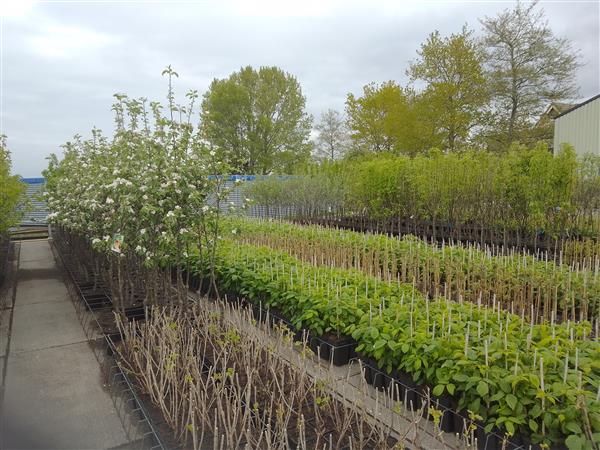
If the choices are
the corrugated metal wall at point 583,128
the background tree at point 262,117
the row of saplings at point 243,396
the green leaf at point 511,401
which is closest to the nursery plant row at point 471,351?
the green leaf at point 511,401

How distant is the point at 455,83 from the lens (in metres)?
20.9

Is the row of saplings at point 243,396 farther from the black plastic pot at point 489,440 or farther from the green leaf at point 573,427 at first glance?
the green leaf at point 573,427

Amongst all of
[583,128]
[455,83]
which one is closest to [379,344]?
[583,128]

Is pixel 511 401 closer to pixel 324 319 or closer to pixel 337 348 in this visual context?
pixel 337 348

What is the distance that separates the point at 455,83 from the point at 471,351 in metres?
20.7

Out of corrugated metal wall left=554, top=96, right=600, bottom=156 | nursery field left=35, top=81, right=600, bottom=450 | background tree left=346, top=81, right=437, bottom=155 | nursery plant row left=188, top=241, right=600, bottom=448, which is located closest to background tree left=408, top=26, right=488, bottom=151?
background tree left=346, top=81, right=437, bottom=155

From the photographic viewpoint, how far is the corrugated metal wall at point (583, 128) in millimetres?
15102

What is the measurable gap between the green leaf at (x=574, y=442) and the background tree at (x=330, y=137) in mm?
33220

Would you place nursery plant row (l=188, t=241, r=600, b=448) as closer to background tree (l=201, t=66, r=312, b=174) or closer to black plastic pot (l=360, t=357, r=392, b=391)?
black plastic pot (l=360, t=357, r=392, b=391)

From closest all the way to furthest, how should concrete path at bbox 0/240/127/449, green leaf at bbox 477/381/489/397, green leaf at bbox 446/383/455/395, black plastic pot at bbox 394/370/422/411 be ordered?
concrete path at bbox 0/240/127/449
green leaf at bbox 477/381/489/397
green leaf at bbox 446/383/455/395
black plastic pot at bbox 394/370/422/411

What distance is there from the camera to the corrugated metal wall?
595 inches

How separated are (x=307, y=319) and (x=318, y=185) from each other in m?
10.5

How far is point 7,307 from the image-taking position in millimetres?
6227

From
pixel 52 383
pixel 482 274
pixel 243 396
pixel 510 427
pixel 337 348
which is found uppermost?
pixel 482 274
